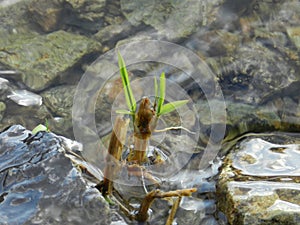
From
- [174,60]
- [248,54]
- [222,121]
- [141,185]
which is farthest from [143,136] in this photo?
[248,54]

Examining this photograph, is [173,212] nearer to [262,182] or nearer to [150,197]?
[150,197]

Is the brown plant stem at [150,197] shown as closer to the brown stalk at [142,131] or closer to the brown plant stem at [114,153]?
the brown plant stem at [114,153]

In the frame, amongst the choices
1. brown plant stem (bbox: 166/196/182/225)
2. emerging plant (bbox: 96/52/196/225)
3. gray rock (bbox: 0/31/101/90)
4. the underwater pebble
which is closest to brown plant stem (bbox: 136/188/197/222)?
emerging plant (bbox: 96/52/196/225)

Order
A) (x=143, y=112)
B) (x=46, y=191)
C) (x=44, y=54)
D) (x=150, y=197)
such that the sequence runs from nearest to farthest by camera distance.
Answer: (x=46, y=191) < (x=150, y=197) < (x=143, y=112) < (x=44, y=54)

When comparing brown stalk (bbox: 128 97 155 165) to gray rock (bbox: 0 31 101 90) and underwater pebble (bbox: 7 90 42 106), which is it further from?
gray rock (bbox: 0 31 101 90)

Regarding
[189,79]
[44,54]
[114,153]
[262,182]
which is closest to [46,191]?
[114,153]
